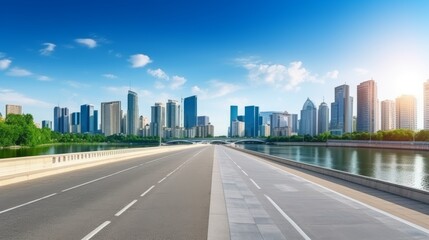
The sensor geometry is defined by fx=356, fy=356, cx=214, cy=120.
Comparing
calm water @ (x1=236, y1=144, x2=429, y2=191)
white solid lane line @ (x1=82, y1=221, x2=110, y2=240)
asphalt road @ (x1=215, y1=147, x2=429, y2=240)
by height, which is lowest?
calm water @ (x1=236, y1=144, x2=429, y2=191)

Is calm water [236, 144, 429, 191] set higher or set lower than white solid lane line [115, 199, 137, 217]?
lower

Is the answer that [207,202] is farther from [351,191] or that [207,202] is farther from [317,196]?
[351,191]

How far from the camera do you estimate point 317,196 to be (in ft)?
50.9

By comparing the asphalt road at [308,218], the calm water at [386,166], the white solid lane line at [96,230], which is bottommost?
the calm water at [386,166]

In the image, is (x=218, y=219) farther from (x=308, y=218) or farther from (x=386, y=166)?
(x=386, y=166)

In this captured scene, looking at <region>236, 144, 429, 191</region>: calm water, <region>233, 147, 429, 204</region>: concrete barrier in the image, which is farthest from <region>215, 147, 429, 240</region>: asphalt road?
<region>236, 144, 429, 191</region>: calm water

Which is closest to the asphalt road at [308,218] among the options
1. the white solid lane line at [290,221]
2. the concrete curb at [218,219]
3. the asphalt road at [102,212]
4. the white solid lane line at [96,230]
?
the white solid lane line at [290,221]

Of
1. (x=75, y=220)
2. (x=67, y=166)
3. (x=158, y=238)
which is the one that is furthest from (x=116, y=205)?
(x=67, y=166)

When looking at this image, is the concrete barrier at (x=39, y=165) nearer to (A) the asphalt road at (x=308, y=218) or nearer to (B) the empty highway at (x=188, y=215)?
(B) the empty highway at (x=188, y=215)

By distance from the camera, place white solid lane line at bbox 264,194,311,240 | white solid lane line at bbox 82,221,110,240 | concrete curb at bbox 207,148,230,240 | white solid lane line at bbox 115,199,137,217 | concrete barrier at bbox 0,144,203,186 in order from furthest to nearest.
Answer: concrete barrier at bbox 0,144,203,186 → white solid lane line at bbox 115,199,137,217 → white solid lane line at bbox 264,194,311,240 → concrete curb at bbox 207,148,230,240 → white solid lane line at bbox 82,221,110,240

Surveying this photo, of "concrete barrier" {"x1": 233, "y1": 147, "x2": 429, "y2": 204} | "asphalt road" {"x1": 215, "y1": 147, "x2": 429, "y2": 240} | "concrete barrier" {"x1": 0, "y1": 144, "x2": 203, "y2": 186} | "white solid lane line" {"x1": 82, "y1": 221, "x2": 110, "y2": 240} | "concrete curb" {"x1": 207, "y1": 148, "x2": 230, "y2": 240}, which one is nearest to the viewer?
"white solid lane line" {"x1": 82, "y1": 221, "x2": 110, "y2": 240}

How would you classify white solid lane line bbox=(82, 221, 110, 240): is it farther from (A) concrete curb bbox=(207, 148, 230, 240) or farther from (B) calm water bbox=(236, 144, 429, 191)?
(B) calm water bbox=(236, 144, 429, 191)

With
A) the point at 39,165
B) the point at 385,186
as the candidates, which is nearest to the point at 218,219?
the point at 385,186

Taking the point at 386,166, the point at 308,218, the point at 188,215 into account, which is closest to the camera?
the point at 308,218
